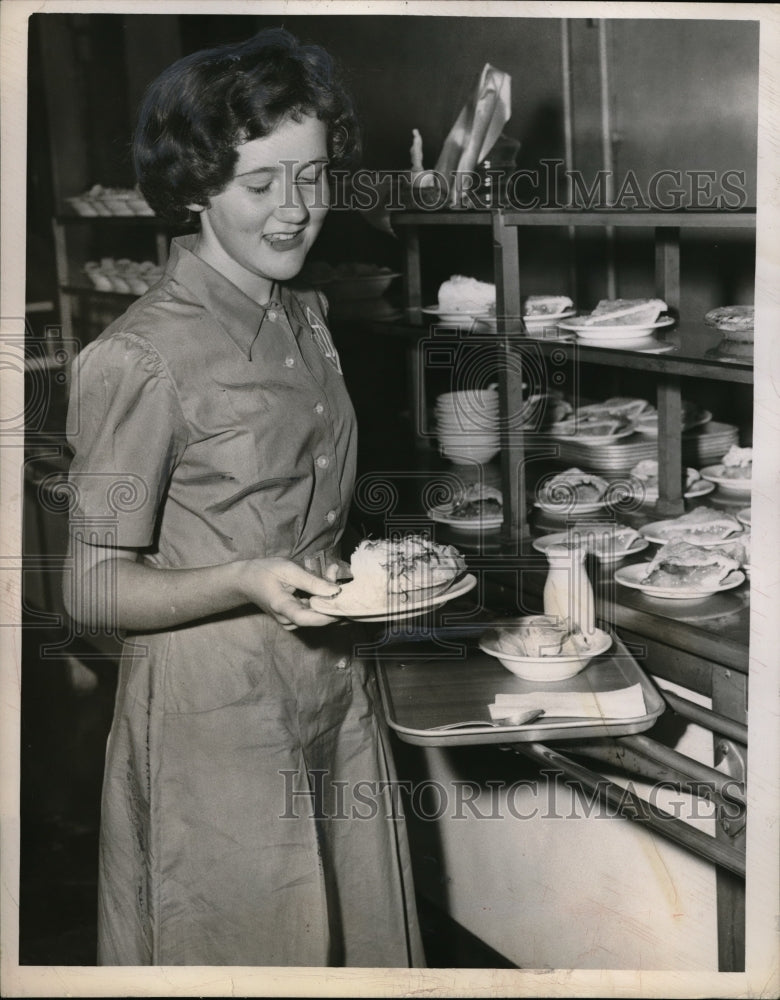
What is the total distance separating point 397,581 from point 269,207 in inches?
20.5

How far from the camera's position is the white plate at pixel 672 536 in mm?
1738

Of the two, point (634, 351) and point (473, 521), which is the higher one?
point (634, 351)

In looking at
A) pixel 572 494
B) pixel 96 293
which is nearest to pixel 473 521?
pixel 572 494

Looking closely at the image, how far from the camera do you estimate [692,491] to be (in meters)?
2.03

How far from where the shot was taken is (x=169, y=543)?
1.34m

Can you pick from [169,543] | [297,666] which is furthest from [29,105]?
[297,666]

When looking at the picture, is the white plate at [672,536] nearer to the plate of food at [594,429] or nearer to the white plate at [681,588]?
the white plate at [681,588]

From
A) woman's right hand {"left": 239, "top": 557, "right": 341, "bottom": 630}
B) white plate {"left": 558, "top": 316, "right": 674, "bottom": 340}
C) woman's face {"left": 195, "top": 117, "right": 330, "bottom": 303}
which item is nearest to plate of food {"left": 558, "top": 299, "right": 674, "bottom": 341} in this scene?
white plate {"left": 558, "top": 316, "right": 674, "bottom": 340}

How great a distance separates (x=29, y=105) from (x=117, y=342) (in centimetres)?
40

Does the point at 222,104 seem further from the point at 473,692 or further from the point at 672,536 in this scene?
the point at 672,536

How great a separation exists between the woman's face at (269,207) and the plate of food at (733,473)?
1053 millimetres

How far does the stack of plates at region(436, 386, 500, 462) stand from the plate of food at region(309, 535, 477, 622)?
71 centimetres

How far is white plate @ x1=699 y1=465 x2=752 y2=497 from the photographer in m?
2.04

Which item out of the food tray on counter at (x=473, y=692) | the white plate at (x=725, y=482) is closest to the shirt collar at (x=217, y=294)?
the food tray on counter at (x=473, y=692)
